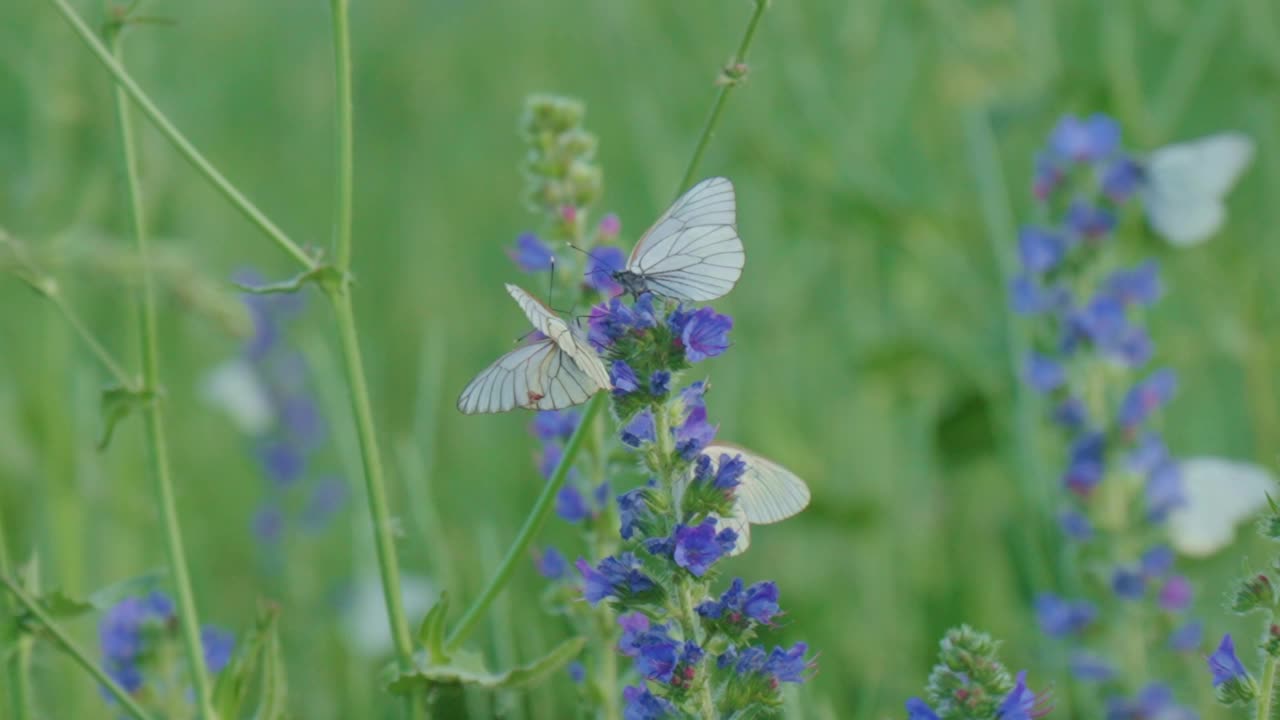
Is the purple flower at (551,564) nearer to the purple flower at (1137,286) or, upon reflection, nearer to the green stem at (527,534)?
the green stem at (527,534)

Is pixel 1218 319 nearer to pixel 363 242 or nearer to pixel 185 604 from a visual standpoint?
pixel 185 604

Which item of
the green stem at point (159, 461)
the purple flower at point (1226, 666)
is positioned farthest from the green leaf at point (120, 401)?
the purple flower at point (1226, 666)

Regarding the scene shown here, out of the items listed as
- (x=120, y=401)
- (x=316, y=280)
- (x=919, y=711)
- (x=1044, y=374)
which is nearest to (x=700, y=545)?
(x=919, y=711)

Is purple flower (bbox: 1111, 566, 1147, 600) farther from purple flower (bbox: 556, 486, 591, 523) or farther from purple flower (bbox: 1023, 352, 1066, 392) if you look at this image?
purple flower (bbox: 556, 486, 591, 523)

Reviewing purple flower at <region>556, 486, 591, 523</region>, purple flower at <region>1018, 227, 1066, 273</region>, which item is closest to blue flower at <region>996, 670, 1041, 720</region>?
purple flower at <region>556, 486, 591, 523</region>

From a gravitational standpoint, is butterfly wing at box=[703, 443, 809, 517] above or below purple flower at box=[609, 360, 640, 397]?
below

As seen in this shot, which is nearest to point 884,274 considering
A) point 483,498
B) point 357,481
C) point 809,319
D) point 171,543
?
point 809,319

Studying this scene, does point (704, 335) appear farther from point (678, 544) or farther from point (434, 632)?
point (434, 632)
